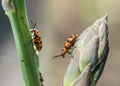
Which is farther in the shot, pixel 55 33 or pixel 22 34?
pixel 55 33

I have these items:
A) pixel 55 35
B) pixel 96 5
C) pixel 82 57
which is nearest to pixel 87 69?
pixel 82 57

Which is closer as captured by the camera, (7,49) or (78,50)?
(78,50)

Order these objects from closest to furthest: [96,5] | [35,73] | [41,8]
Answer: [35,73], [96,5], [41,8]

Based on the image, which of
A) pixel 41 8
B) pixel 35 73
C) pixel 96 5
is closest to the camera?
pixel 35 73

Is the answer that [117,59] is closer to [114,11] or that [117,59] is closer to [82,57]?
[114,11]
